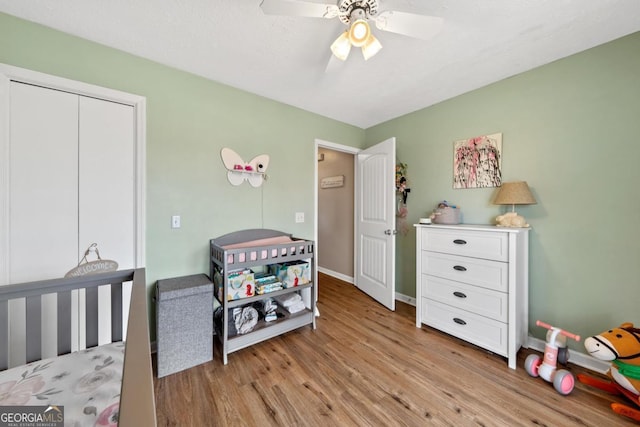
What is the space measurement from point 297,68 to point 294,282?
1.90 m

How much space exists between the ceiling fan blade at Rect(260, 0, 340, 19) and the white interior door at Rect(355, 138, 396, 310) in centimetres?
161

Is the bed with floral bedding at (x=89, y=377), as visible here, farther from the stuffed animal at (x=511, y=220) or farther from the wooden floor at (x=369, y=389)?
the stuffed animal at (x=511, y=220)

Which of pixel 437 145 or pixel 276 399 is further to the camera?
pixel 437 145

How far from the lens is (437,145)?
8.59 ft

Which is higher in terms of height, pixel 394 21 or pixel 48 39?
pixel 48 39

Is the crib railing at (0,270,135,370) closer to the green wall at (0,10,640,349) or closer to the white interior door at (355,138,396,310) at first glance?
the green wall at (0,10,640,349)

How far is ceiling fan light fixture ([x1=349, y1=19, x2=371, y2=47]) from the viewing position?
122 centimetres

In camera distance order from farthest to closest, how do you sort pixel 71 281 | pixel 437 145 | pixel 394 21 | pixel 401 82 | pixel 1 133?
pixel 437 145, pixel 401 82, pixel 1 133, pixel 394 21, pixel 71 281

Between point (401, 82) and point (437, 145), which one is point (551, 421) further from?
point (401, 82)

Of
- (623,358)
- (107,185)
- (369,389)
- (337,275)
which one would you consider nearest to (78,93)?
(107,185)

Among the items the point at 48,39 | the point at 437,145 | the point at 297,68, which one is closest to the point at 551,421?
the point at 437,145

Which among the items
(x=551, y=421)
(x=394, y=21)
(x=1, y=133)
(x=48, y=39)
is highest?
(x=48, y=39)

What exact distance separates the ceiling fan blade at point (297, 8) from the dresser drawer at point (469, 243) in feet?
6.17

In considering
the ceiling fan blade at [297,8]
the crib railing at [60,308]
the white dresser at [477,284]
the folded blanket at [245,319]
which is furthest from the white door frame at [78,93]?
the white dresser at [477,284]
